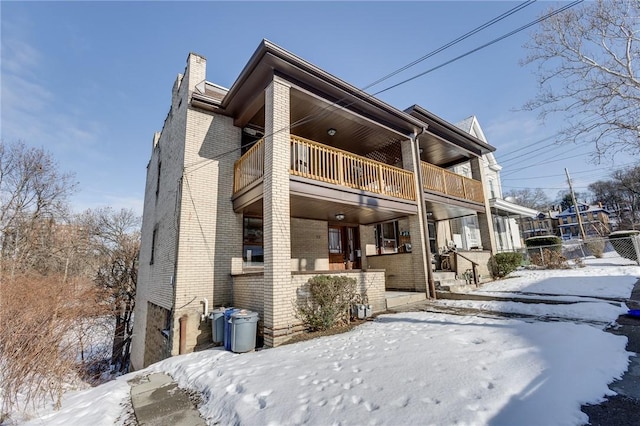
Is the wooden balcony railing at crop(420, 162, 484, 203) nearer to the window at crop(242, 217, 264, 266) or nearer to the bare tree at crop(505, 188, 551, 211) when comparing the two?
the window at crop(242, 217, 264, 266)

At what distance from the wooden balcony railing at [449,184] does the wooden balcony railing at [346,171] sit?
4.49 ft

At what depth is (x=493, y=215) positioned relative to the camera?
19.0 m

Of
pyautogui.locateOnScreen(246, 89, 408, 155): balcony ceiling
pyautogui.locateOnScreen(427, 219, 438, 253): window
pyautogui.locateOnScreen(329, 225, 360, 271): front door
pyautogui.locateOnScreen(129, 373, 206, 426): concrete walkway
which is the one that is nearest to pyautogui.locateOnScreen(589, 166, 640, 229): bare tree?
pyautogui.locateOnScreen(427, 219, 438, 253): window

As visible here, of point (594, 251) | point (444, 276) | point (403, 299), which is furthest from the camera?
point (594, 251)

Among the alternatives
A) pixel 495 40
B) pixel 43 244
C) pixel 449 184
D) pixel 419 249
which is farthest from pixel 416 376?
pixel 43 244

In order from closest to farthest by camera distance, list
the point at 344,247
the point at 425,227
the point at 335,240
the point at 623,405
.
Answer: the point at 623,405, the point at 425,227, the point at 335,240, the point at 344,247

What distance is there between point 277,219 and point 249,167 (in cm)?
253

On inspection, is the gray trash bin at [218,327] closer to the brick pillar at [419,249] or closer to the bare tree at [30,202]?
the brick pillar at [419,249]

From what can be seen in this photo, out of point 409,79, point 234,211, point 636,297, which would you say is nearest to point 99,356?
point 234,211

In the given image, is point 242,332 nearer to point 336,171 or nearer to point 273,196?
point 273,196

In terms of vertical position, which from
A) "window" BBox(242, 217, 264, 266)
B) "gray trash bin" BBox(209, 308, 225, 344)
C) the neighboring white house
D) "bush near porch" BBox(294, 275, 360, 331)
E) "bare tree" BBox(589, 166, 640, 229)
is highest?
"bare tree" BBox(589, 166, 640, 229)

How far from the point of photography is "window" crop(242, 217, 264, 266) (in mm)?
9133

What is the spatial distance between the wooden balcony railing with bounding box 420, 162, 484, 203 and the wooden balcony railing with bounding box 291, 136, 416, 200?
137 centimetres

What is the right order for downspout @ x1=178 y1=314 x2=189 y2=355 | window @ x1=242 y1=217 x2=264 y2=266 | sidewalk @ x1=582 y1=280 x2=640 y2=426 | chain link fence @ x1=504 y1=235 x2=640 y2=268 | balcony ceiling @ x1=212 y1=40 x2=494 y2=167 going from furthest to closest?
chain link fence @ x1=504 y1=235 x2=640 y2=268
window @ x1=242 y1=217 x2=264 y2=266
balcony ceiling @ x1=212 y1=40 x2=494 y2=167
downspout @ x1=178 y1=314 x2=189 y2=355
sidewalk @ x1=582 y1=280 x2=640 y2=426
